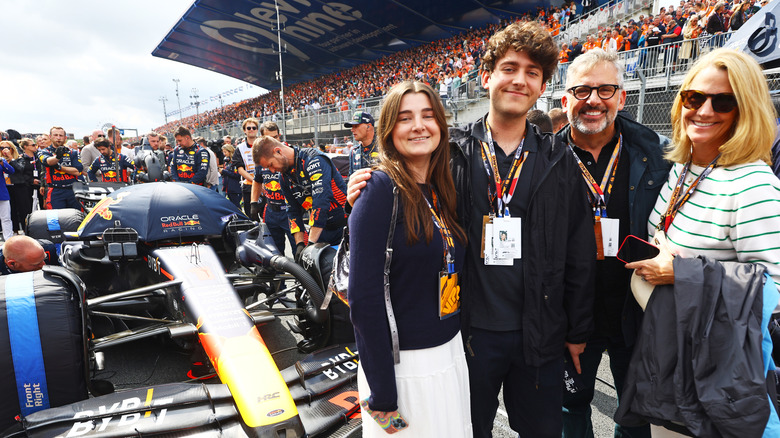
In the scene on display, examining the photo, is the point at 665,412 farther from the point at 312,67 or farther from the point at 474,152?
the point at 312,67

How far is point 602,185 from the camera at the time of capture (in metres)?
1.91

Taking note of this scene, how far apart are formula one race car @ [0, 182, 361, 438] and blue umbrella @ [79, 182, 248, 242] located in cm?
1

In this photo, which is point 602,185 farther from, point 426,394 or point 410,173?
point 426,394

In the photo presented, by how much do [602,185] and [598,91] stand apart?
43cm

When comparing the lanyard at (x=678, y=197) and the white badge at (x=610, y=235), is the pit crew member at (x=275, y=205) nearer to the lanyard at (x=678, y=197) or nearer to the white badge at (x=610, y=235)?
the white badge at (x=610, y=235)

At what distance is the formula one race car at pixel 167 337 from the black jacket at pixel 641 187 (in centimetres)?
147

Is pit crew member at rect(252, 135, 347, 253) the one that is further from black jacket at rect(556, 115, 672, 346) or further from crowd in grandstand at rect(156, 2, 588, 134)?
crowd in grandstand at rect(156, 2, 588, 134)

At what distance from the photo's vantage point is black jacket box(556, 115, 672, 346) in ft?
5.74

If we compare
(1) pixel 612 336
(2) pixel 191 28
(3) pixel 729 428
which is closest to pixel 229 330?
(1) pixel 612 336

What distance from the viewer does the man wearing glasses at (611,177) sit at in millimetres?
1803

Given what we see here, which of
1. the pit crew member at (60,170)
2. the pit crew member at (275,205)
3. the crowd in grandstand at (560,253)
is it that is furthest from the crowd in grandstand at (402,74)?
the crowd in grandstand at (560,253)

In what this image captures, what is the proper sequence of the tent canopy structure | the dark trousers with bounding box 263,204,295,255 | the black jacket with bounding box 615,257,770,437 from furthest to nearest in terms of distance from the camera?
the tent canopy structure < the dark trousers with bounding box 263,204,295,255 < the black jacket with bounding box 615,257,770,437

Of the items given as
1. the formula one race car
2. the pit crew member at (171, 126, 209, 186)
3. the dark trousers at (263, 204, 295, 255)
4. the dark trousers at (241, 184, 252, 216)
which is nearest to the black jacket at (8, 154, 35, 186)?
the pit crew member at (171, 126, 209, 186)

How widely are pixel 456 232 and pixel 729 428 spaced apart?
1.06 m
